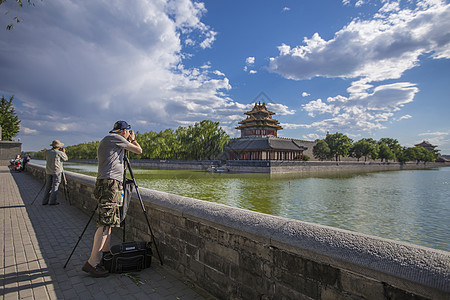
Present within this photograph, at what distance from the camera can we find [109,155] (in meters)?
3.57

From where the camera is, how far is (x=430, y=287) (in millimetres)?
1472

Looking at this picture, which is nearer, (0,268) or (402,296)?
(402,296)

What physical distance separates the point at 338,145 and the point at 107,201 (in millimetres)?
70313

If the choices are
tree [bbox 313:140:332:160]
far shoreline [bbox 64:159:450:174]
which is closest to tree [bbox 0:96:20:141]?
far shoreline [bbox 64:159:450:174]

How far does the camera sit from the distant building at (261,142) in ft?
173

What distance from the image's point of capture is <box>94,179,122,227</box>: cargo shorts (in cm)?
350

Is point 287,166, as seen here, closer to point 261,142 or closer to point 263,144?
point 263,144

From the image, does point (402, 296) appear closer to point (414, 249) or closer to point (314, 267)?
point (414, 249)

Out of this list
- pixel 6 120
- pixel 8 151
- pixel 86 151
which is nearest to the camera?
pixel 8 151

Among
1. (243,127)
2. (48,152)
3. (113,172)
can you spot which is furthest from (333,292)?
(243,127)

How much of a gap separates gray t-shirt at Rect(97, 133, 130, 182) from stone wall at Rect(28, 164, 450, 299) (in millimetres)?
887

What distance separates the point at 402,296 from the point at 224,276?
178 cm

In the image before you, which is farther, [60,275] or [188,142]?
[188,142]

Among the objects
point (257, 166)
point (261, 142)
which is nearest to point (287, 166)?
point (257, 166)
